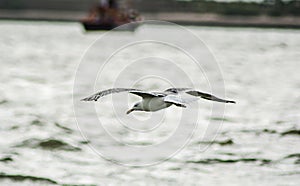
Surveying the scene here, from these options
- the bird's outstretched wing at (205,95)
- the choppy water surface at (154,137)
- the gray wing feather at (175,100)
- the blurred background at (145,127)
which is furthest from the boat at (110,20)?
the gray wing feather at (175,100)

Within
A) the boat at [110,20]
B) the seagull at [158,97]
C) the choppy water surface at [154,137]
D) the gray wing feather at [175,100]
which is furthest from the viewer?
the boat at [110,20]

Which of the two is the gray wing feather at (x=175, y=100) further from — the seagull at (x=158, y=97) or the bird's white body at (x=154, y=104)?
the bird's white body at (x=154, y=104)

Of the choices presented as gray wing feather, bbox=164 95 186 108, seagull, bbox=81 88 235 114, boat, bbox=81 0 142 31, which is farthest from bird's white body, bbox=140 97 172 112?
boat, bbox=81 0 142 31

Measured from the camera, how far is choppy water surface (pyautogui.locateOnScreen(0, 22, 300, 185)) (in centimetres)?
1148

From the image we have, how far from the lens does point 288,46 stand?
3888 cm

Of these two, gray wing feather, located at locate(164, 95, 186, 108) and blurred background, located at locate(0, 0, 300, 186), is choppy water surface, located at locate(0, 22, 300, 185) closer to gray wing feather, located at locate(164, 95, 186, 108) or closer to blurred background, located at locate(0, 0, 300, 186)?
blurred background, located at locate(0, 0, 300, 186)

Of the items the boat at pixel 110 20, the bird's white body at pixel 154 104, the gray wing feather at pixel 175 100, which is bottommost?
the boat at pixel 110 20

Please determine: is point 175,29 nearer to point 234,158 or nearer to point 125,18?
point 125,18

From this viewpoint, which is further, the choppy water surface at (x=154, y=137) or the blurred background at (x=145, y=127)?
the blurred background at (x=145, y=127)

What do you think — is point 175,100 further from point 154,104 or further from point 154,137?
point 154,137

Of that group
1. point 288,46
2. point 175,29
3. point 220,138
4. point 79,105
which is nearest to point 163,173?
point 220,138

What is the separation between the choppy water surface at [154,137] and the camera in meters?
11.5

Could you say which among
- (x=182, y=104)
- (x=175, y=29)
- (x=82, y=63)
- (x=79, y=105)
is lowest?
Result: (x=175, y=29)

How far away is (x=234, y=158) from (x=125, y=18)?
31517 mm
